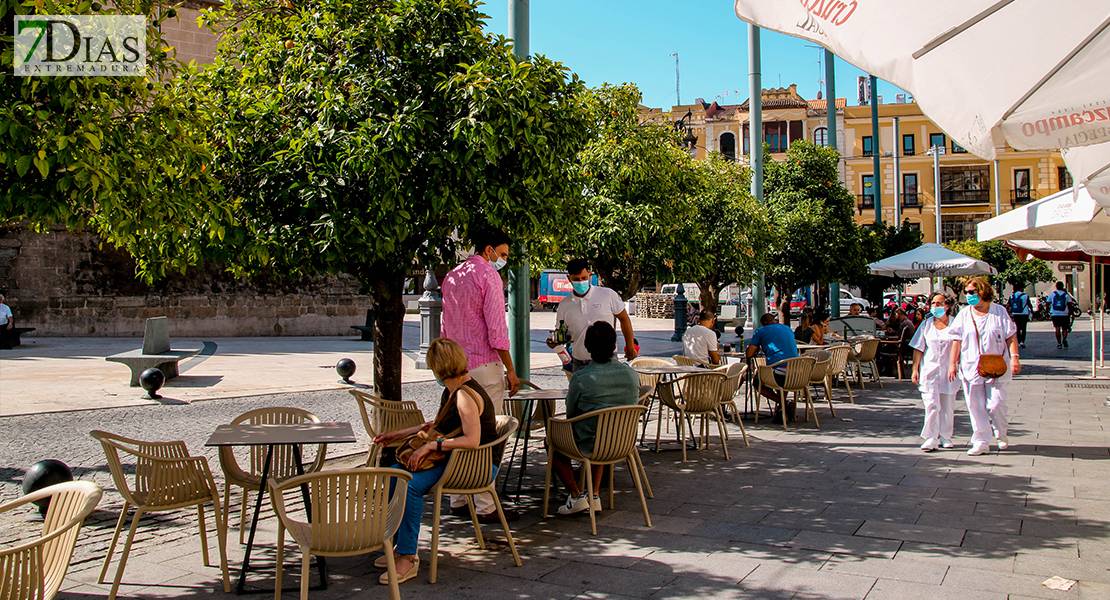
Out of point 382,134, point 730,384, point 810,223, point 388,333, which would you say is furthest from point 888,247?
point 382,134

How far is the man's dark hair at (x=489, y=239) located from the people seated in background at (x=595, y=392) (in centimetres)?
87

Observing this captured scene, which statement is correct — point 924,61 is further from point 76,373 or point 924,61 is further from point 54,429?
point 76,373

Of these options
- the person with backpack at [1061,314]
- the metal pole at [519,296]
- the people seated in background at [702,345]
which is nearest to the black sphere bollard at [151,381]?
the metal pole at [519,296]

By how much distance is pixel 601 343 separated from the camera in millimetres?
5664

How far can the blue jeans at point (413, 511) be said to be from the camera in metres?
4.34

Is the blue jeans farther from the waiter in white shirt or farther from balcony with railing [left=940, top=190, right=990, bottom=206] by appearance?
balcony with railing [left=940, top=190, right=990, bottom=206]

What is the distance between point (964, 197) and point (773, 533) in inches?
2129

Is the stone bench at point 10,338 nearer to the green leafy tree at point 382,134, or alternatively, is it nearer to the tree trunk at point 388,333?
the green leafy tree at point 382,134

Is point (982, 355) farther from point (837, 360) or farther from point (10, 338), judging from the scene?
point (10, 338)

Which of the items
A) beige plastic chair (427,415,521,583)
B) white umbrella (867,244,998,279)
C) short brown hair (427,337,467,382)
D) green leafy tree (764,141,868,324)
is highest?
green leafy tree (764,141,868,324)

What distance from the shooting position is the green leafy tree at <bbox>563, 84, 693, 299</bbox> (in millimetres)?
9469

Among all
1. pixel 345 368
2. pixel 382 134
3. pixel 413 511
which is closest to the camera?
pixel 413 511

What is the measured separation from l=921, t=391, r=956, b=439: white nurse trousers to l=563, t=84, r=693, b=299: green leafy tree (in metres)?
3.42

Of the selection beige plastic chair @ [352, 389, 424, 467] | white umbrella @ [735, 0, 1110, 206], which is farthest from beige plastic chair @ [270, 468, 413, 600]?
white umbrella @ [735, 0, 1110, 206]
